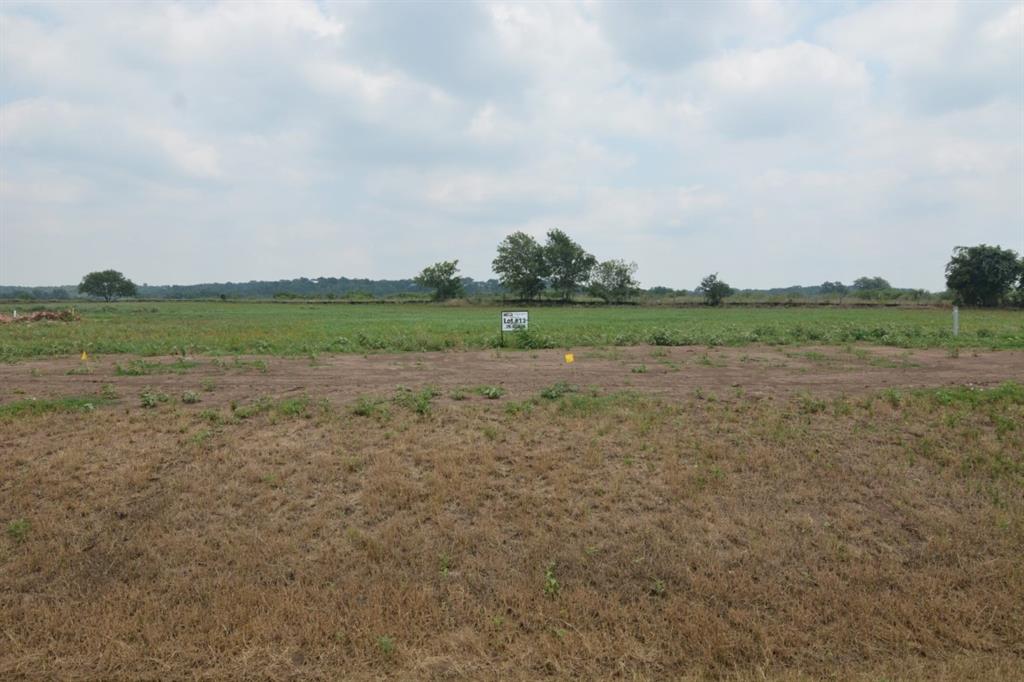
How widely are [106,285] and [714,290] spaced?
146 m

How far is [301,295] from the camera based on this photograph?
120750 millimetres

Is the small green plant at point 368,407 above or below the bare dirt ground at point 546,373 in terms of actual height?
below

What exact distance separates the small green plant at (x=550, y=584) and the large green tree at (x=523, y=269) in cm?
10454

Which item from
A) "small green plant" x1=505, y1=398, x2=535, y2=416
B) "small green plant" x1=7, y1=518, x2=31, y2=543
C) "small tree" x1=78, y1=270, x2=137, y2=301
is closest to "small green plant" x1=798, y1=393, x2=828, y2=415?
"small green plant" x1=505, y1=398, x2=535, y2=416

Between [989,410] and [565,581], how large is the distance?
26.5 feet

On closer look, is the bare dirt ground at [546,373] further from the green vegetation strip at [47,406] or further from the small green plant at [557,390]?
the green vegetation strip at [47,406]

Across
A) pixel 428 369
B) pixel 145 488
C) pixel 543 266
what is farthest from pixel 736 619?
pixel 543 266

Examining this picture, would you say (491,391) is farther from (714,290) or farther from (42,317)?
(714,290)

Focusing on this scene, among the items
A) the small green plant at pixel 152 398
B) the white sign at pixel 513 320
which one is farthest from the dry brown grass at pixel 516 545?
the white sign at pixel 513 320

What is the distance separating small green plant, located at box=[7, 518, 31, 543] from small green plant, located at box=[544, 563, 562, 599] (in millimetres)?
5670

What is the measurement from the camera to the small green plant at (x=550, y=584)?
533cm

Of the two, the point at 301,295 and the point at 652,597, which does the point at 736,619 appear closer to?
the point at 652,597

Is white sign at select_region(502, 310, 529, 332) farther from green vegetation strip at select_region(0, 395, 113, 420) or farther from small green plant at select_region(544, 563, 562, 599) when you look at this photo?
small green plant at select_region(544, 563, 562, 599)

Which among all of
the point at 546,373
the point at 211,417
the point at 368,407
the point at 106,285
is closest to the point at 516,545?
the point at 368,407
